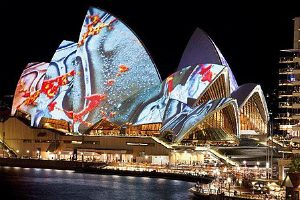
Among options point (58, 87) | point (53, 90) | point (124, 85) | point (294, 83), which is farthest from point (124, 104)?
point (294, 83)

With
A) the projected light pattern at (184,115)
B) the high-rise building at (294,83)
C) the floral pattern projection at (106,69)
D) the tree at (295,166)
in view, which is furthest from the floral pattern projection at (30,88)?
the tree at (295,166)

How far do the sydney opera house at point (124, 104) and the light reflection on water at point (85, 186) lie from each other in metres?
8.22

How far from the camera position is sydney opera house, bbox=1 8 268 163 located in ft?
216

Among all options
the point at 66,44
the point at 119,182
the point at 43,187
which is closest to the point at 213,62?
the point at 66,44

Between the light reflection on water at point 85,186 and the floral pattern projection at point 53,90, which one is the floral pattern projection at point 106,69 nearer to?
the floral pattern projection at point 53,90

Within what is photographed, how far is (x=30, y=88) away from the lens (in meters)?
78.3

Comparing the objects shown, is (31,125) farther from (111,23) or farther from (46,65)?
(111,23)

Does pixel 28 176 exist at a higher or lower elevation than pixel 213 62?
lower

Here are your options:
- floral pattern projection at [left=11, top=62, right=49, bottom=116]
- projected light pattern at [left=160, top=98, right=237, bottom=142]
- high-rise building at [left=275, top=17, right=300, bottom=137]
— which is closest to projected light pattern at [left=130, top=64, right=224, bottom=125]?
projected light pattern at [left=160, top=98, right=237, bottom=142]

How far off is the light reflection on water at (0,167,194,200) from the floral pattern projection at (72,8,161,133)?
1097 centimetres

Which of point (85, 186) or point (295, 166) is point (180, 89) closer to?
point (85, 186)

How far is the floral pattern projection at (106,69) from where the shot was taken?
230 feet

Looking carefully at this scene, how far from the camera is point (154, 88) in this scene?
69625 millimetres

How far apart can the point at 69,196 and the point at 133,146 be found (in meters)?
22.9
